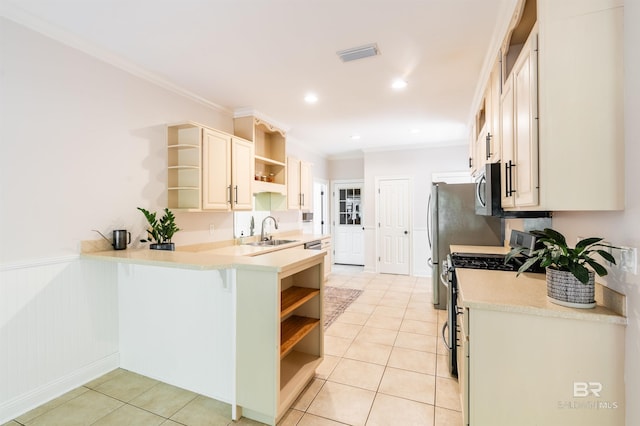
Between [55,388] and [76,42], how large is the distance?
2591mm

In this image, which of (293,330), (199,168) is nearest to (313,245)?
(199,168)

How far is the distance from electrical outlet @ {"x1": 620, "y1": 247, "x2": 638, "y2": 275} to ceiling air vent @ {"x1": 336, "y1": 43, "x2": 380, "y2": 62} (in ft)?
6.81

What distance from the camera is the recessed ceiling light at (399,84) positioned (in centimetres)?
306

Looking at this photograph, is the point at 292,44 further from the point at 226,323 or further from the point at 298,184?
the point at 298,184

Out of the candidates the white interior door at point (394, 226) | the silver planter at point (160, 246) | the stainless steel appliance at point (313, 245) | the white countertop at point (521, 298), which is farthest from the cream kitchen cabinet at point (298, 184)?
the white countertop at point (521, 298)

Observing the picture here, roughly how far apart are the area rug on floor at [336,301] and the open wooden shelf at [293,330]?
112cm

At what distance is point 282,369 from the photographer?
2268 millimetres

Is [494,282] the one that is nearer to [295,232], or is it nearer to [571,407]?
[571,407]

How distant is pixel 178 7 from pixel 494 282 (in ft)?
8.96

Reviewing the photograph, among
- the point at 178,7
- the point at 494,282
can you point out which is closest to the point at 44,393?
the point at 178,7

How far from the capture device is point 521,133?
5.56ft

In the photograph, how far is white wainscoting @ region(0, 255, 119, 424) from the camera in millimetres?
1970

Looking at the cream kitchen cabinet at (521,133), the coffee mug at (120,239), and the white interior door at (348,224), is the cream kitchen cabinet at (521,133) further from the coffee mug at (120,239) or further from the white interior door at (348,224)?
the white interior door at (348,224)

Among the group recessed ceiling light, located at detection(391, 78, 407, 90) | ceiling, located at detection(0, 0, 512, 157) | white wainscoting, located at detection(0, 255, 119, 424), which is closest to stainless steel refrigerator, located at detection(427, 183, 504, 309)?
ceiling, located at detection(0, 0, 512, 157)
